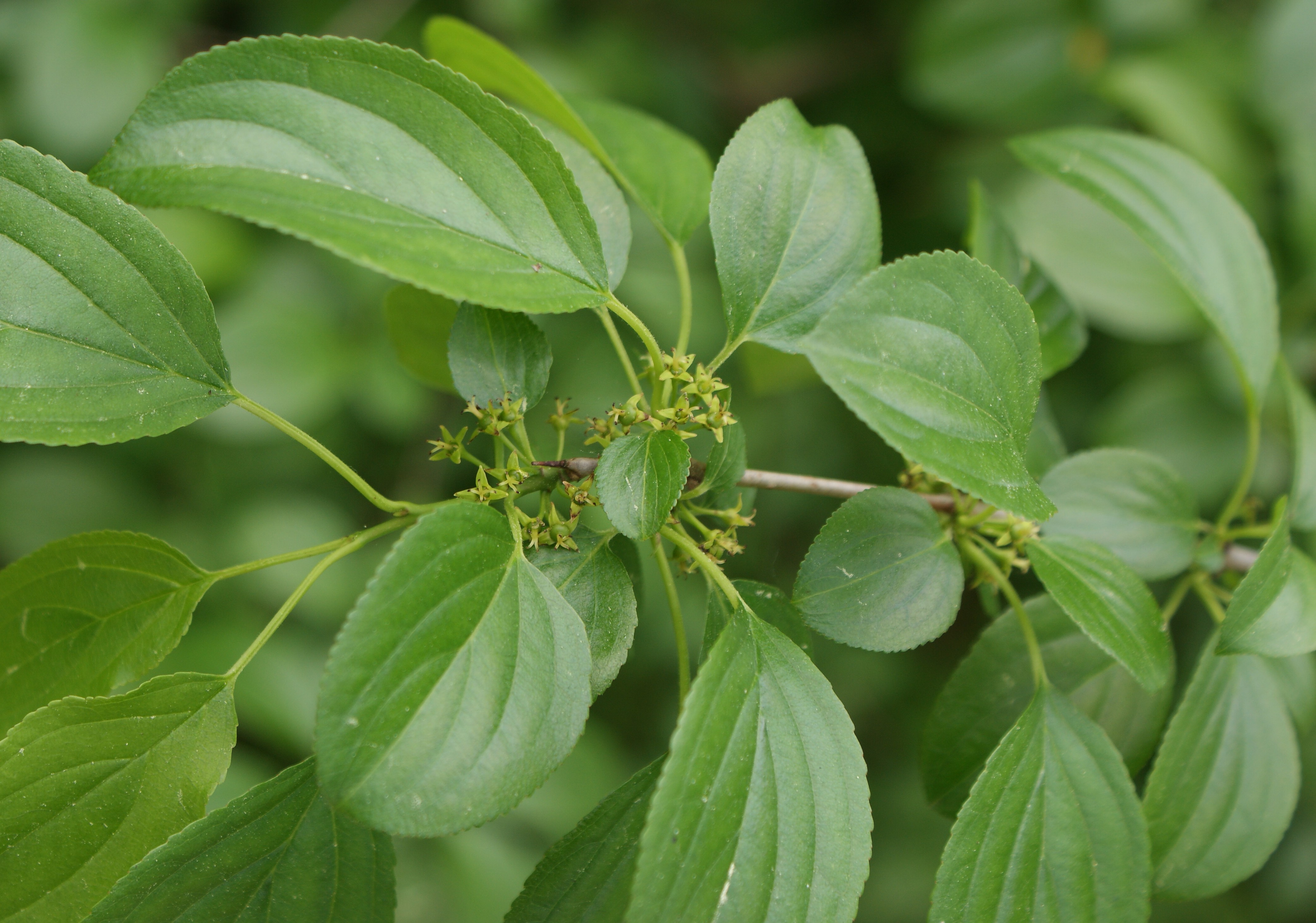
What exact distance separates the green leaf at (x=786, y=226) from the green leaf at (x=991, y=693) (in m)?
0.35

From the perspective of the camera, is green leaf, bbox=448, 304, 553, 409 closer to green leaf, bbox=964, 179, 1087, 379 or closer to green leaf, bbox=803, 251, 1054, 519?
green leaf, bbox=803, 251, 1054, 519

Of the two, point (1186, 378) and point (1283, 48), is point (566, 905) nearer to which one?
point (1186, 378)

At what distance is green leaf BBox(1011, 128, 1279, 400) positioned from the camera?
87 cm

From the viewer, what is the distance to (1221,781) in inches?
33.0

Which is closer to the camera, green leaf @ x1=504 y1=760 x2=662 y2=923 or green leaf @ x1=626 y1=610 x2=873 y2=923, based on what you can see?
green leaf @ x1=626 y1=610 x2=873 y2=923

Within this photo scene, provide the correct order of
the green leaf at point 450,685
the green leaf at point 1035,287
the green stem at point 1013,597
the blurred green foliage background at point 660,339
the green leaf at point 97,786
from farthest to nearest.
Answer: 1. the blurred green foliage background at point 660,339
2. the green leaf at point 1035,287
3. the green stem at point 1013,597
4. the green leaf at point 97,786
5. the green leaf at point 450,685

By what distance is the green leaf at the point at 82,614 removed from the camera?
2.14 feet

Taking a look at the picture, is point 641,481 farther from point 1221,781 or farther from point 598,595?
point 1221,781

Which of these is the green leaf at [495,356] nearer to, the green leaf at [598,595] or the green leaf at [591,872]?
the green leaf at [598,595]

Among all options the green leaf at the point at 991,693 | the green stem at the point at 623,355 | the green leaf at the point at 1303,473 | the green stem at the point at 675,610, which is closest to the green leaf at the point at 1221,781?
Result: the green leaf at the point at 991,693

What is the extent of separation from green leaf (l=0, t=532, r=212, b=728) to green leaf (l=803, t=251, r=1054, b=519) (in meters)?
0.49

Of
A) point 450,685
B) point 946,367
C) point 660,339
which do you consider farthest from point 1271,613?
point 660,339

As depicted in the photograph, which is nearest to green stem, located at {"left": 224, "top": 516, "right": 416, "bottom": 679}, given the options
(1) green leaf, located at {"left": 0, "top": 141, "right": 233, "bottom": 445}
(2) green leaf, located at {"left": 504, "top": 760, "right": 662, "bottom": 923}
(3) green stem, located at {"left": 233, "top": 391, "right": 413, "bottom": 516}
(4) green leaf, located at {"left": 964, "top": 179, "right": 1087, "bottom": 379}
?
(3) green stem, located at {"left": 233, "top": 391, "right": 413, "bottom": 516}

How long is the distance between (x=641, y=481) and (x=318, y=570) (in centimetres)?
22
